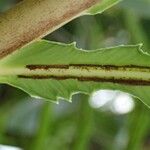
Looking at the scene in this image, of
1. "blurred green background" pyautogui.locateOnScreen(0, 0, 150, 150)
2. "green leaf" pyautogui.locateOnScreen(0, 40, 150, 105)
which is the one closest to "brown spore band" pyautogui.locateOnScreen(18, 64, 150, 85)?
"green leaf" pyautogui.locateOnScreen(0, 40, 150, 105)

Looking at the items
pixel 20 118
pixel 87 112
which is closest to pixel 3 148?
pixel 87 112

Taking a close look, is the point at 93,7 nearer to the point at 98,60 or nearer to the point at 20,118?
the point at 98,60

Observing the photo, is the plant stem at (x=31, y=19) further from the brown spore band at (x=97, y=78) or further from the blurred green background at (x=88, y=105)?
the blurred green background at (x=88, y=105)

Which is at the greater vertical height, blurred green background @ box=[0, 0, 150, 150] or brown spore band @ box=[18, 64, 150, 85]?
blurred green background @ box=[0, 0, 150, 150]

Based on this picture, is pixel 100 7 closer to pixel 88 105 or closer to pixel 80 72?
pixel 80 72

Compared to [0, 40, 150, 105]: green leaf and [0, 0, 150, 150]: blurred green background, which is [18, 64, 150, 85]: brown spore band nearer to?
[0, 40, 150, 105]: green leaf

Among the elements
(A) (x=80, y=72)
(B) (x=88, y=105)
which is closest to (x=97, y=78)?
(A) (x=80, y=72)

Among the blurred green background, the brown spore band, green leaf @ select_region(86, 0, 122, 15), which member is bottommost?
the brown spore band

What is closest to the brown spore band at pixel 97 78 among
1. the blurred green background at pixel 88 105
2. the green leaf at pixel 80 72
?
the green leaf at pixel 80 72
